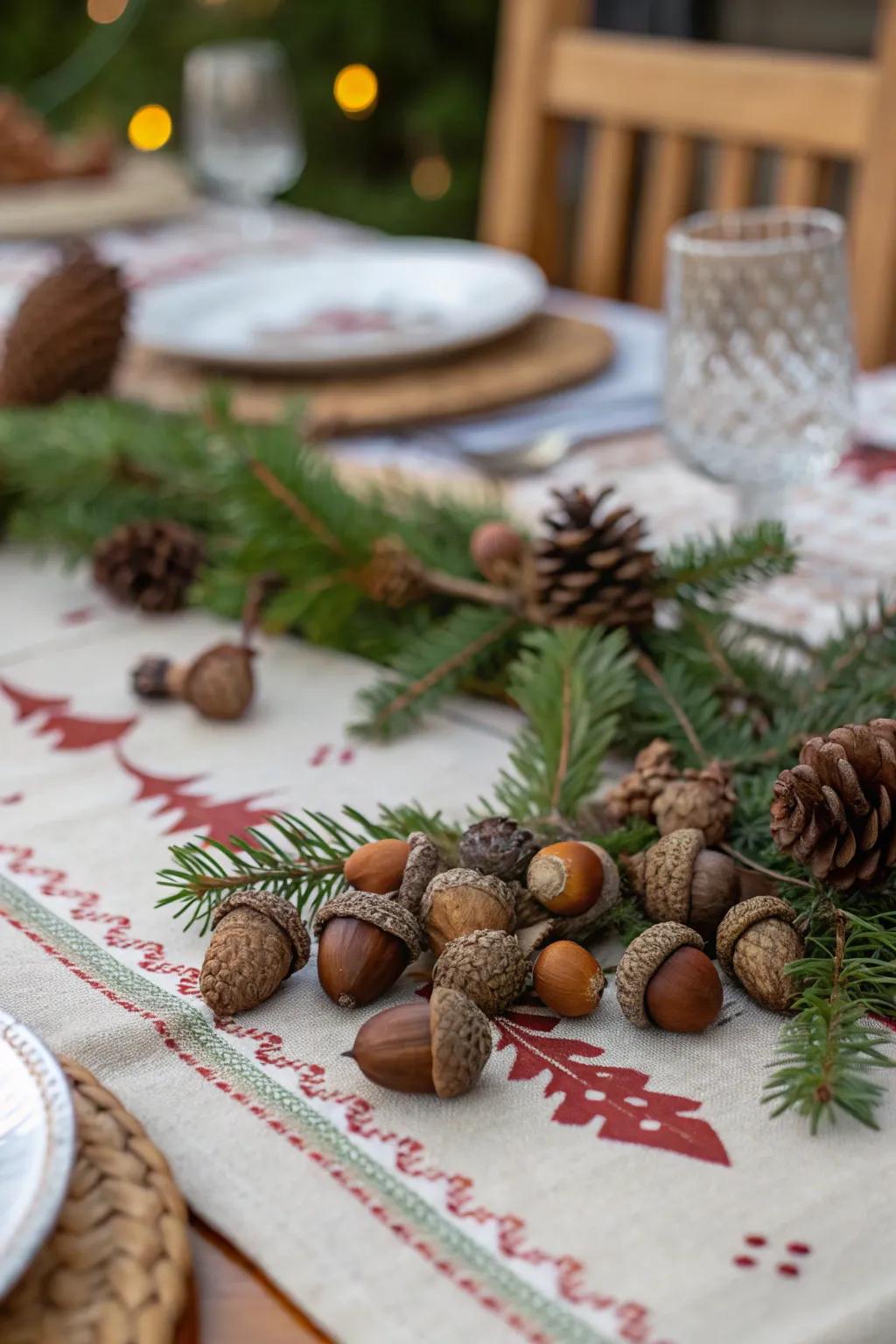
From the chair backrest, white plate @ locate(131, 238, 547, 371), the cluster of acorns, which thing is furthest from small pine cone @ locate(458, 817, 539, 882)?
the chair backrest

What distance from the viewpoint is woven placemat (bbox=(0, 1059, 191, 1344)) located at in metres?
→ 0.32

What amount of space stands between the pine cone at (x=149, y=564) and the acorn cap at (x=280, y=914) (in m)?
0.33

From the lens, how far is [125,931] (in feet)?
1.58

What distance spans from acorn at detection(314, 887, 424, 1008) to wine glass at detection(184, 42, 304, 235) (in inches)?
45.3

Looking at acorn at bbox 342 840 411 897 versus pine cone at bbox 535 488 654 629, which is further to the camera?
pine cone at bbox 535 488 654 629

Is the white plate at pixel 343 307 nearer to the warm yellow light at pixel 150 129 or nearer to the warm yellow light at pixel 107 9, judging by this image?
the warm yellow light at pixel 150 129

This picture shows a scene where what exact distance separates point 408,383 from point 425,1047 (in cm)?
69

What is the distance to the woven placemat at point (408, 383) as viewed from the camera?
949 mm

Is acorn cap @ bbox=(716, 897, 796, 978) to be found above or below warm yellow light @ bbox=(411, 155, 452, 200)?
below

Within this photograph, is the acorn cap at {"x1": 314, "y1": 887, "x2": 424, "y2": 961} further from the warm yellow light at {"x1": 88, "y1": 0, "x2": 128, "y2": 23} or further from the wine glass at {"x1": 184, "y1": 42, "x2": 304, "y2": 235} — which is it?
the warm yellow light at {"x1": 88, "y1": 0, "x2": 128, "y2": 23}

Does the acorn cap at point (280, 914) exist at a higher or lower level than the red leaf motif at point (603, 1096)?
higher

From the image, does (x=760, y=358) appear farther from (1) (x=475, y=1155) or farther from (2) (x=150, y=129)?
(2) (x=150, y=129)

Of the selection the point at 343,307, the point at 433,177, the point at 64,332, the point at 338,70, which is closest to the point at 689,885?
the point at 64,332

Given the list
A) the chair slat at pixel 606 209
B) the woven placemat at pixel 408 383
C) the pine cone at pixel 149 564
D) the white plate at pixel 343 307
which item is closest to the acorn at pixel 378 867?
the pine cone at pixel 149 564
